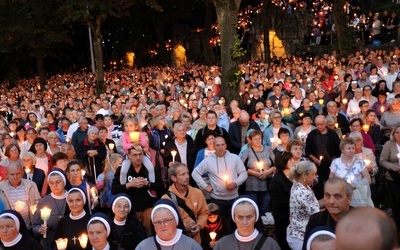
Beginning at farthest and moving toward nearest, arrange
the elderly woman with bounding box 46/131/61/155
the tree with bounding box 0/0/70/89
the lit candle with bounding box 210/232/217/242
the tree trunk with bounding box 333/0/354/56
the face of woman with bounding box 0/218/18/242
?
the tree with bounding box 0/0/70/89
the tree trunk with bounding box 333/0/354/56
the elderly woman with bounding box 46/131/61/155
the lit candle with bounding box 210/232/217/242
the face of woman with bounding box 0/218/18/242

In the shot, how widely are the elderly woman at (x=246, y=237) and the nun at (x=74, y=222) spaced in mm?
1600

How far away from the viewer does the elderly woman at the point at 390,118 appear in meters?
9.47

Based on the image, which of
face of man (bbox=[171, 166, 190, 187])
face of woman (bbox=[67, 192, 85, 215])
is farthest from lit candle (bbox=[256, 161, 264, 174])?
face of woman (bbox=[67, 192, 85, 215])

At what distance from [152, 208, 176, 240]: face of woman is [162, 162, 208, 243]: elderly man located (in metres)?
1.20

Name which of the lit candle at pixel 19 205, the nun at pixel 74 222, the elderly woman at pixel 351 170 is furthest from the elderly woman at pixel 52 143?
the elderly woman at pixel 351 170

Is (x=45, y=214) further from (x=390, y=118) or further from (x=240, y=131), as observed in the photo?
(x=390, y=118)

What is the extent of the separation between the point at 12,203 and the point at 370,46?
21905mm

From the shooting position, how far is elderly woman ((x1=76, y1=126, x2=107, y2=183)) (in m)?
8.87

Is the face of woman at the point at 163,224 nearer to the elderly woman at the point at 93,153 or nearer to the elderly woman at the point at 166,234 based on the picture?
the elderly woman at the point at 166,234

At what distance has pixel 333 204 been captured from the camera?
13.9 feet

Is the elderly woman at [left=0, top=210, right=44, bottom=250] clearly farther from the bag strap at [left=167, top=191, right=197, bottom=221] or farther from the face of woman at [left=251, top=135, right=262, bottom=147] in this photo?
the face of woman at [left=251, top=135, right=262, bottom=147]

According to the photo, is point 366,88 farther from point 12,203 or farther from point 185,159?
point 12,203

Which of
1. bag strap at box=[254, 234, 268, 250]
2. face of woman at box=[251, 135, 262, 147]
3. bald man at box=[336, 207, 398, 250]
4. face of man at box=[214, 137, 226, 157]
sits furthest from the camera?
face of woman at box=[251, 135, 262, 147]

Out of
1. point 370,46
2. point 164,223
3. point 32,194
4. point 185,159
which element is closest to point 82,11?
point 370,46
